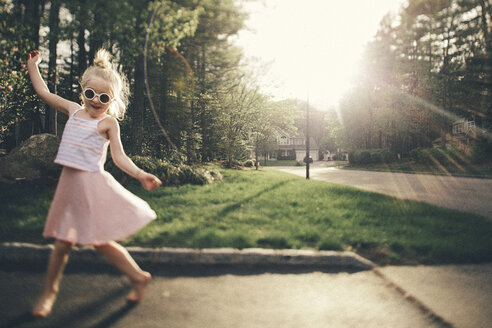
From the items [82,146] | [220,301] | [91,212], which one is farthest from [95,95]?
[220,301]

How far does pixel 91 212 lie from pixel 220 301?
1348mm

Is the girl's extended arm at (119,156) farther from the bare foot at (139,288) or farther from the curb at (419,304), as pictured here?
the curb at (419,304)

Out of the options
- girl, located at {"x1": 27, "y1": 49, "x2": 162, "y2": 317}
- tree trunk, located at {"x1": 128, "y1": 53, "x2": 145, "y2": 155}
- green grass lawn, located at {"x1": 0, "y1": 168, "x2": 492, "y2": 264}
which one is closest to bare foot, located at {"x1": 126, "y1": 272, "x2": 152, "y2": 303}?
girl, located at {"x1": 27, "y1": 49, "x2": 162, "y2": 317}

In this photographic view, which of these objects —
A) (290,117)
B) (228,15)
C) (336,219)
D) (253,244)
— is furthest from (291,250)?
(290,117)

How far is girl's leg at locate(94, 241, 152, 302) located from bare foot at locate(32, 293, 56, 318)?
48 cm

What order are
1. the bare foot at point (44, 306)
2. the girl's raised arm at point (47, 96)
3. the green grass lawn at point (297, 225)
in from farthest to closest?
the green grass lawn at point (297, 225), the girl's raised arm at point (47, 96), the bare foot at point (44, 306)

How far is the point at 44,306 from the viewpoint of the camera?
7.70 ft

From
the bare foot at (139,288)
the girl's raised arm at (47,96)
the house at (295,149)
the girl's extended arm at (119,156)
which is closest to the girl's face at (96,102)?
the girl's extended arm at (119,156)

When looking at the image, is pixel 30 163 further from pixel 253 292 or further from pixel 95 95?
pixel 253 292

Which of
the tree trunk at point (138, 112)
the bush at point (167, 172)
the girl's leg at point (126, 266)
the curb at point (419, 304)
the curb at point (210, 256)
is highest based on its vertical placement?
the tree trunk at point (138, 112)

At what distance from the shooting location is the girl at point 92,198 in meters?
2.40

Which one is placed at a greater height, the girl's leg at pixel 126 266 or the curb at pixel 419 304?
the girl's leg at pixel 126 266

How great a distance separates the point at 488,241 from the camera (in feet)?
14.8

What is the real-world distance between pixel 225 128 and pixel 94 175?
1721 centimetres
